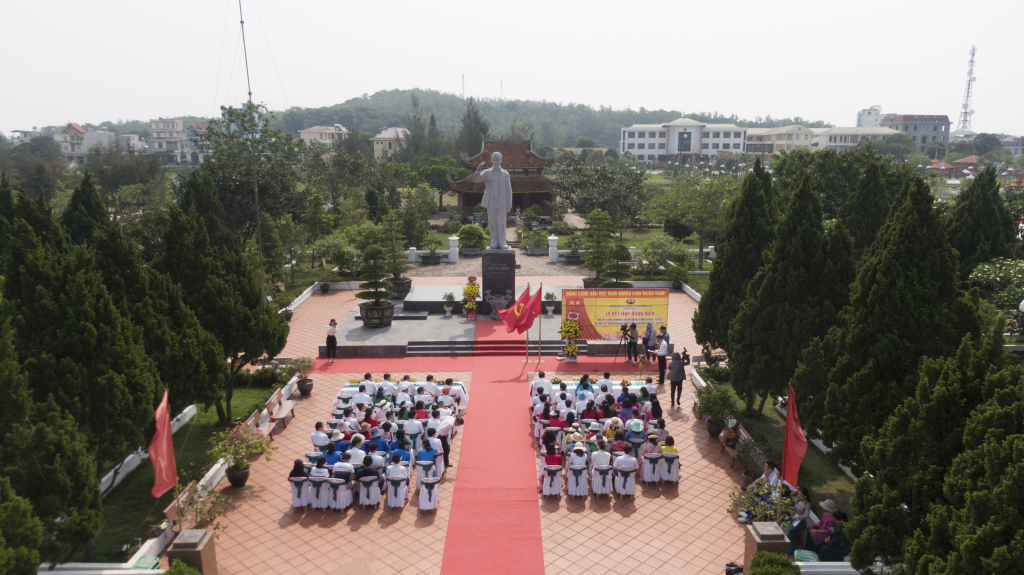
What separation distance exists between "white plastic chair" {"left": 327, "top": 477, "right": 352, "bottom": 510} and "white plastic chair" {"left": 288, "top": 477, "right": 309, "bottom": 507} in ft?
1.38

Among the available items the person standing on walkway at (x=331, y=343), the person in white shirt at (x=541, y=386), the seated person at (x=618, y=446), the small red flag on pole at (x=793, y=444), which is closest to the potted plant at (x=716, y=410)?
the seated person at (x=618, y=446)

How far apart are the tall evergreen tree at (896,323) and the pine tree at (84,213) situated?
63.7ft

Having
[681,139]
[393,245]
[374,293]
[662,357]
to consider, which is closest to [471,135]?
[393,245]

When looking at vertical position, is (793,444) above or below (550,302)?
above

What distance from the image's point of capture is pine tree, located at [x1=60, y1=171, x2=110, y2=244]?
19000mm

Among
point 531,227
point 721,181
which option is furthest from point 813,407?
point 531,227

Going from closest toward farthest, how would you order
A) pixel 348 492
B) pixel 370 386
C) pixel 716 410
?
1. pixel 348 492
2. pixel 716 410
3. pixel 370 386

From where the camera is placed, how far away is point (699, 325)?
15273 mm

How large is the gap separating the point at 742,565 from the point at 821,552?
1053mm

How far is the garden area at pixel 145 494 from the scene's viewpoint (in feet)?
31.3

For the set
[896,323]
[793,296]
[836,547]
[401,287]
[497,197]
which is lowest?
[836,547]

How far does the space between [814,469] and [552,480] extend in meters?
5.07

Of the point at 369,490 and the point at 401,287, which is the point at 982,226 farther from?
the point at 401,287

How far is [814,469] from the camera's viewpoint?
1195cm
